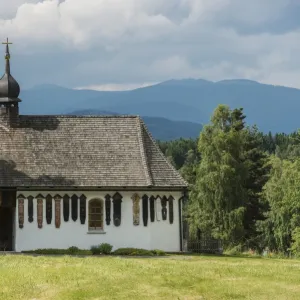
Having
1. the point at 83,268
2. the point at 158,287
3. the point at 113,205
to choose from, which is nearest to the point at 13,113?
the point at 113,205

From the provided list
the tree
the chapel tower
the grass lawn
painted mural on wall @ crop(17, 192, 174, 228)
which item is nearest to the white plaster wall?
painted mural on wall @ crop(17, 192, 174, 228)

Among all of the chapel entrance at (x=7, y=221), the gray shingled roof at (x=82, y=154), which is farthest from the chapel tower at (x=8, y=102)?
A: the chapel entrance at (x=7, y=221)

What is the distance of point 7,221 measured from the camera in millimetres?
39406

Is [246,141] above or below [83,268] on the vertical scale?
above

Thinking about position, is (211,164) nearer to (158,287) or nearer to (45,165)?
(45,165)

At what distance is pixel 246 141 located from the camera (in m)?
59.7

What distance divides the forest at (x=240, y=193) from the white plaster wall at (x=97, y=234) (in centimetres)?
1297

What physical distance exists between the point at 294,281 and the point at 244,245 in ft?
101

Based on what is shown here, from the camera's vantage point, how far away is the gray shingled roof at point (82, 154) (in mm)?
38625

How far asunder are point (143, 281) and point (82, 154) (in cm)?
1764

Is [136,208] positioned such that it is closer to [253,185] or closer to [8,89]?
[8,89]

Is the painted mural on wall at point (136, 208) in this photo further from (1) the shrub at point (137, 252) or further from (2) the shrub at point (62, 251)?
(2) the shrub at point (62, 251)

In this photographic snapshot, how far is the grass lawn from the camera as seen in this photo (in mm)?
21750

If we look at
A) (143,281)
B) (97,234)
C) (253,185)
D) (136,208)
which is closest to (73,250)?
(97,234)
